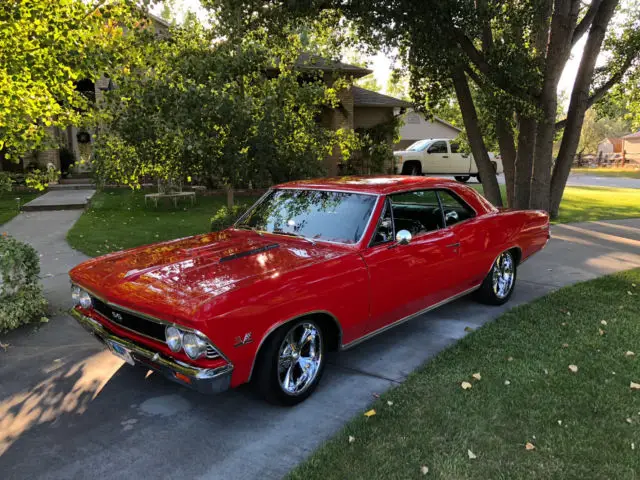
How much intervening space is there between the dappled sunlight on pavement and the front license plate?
0.45 metres

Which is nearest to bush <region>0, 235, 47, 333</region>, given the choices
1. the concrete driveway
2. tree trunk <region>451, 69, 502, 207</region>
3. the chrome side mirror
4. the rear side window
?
the concrete driveway

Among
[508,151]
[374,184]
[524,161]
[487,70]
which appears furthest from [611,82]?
[374,184]

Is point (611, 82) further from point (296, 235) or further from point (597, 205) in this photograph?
point (296, 235)

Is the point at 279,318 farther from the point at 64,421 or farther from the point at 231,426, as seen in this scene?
the point at 64,421

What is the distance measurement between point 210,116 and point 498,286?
474 centimetres

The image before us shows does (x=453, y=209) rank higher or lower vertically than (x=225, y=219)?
higher

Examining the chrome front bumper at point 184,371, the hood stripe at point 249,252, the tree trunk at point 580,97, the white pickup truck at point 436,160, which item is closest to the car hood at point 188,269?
the hood stripe at point 249,252

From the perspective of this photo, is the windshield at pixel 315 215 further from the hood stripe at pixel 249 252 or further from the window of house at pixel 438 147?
the window of house at pixel 438 147

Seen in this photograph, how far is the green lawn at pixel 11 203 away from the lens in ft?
40.3

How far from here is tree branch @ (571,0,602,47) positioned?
33.2 feet

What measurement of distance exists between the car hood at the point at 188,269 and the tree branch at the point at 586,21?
9.22 meters

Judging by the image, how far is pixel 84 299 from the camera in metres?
3.81

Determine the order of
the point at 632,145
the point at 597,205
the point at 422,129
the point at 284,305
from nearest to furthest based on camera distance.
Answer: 1. the point at 284,305
2. the point at 597,205
3. the point at 422,129
4. the point at 632,145

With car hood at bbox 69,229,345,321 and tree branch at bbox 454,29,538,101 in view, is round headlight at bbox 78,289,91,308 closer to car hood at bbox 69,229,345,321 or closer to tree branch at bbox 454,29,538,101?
car hood at bbox 69,229,345,321
